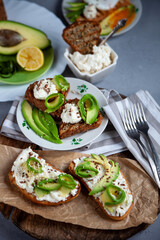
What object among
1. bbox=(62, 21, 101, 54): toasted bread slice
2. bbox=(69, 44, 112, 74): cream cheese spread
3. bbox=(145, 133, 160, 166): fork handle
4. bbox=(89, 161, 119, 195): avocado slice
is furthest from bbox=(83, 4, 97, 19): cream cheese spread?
bbox=(89, 161, 119, 195): avocado slice

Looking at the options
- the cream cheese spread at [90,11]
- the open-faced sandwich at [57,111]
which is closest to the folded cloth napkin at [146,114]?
the open-faced sandwich at [57,111]

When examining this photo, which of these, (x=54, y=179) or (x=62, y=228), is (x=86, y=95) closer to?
(x=54, y=179)

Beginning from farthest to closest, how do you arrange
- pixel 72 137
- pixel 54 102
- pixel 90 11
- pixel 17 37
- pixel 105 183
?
pixel 90 11 → pixel 17 37 → pixel 54 102 → pixel 72 137 → pixel 105 183

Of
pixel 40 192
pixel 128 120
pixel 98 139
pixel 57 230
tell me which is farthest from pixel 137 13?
pixel 57 230

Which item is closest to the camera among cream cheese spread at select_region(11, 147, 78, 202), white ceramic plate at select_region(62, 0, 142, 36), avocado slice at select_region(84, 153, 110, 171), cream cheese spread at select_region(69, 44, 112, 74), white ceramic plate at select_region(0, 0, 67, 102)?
cream cheese spread at select_region(11, 147, 78, 202)

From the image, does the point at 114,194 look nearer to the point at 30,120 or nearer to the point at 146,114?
the point at 146,114

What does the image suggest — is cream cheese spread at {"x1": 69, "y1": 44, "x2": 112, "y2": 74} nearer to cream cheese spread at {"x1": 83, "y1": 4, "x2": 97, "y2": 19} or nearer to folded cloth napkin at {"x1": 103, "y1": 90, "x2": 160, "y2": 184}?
folded cloth napkin at {"x1": 103, "y1": 90, "x2": 160, "y2": 184}
